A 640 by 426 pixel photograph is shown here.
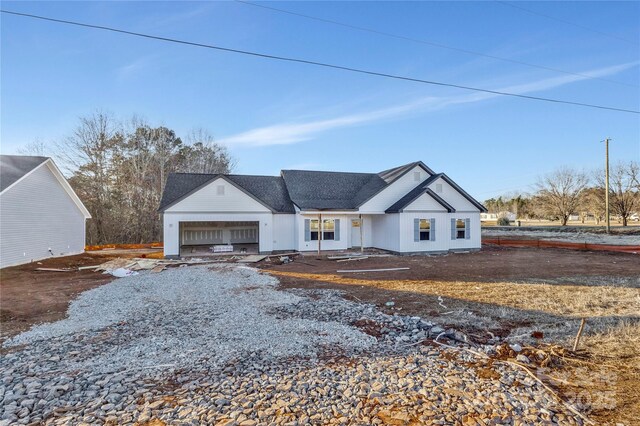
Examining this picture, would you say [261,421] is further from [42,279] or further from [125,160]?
[125,160]

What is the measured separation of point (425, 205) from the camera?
19000mm

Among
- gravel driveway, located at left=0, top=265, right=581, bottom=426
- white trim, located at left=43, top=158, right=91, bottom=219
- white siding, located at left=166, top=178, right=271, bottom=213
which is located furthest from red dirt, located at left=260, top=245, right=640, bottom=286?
white trim, located at left=43, top=158, right=91, bottom=219

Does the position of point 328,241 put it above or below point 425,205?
below

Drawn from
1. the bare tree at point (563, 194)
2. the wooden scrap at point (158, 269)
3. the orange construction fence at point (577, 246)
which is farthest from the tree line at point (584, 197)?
the wooden scrap at point (158, 269)

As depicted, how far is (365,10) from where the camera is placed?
11016 mm

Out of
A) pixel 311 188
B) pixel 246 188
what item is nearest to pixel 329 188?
Result: pixel 311 188

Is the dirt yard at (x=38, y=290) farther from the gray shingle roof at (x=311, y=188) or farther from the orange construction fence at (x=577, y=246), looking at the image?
the orange construction fence at (x=577, y=246)

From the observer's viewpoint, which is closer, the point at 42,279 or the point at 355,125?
the point at 42,279

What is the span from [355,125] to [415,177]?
5252 millimetres

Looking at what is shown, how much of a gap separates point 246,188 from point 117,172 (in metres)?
15.5

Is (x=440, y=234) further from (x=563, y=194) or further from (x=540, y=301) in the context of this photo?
(x=563, y=194)

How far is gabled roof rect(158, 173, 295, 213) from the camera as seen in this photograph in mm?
18392

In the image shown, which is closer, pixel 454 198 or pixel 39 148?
pixel 454 198

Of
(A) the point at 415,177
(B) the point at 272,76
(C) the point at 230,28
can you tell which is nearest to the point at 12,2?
(C) the point at 230,28
